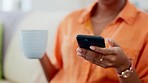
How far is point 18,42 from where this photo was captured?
1.80 m

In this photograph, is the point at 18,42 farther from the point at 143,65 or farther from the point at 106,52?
the point at 106,52

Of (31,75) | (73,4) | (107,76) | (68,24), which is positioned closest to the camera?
(107,76)

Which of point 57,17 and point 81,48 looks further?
point 57,17

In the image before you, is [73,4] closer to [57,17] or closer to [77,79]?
[57,17]

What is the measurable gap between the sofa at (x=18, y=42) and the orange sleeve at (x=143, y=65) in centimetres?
57

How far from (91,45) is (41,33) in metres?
0.30

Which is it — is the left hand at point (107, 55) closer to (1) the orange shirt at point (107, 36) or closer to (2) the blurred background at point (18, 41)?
(1) the orange shirt at point (107, 36)

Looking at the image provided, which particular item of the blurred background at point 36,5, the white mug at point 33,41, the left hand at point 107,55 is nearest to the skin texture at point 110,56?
the left hand at point 107,55

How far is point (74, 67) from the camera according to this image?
4.03ft

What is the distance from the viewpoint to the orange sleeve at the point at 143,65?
1128 millimetres

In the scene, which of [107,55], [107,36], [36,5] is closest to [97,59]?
A: [107,55]

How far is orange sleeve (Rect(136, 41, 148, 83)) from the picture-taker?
1128 millimetres

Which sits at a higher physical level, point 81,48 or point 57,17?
point 81,48

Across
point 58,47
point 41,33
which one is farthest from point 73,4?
point 41,33
